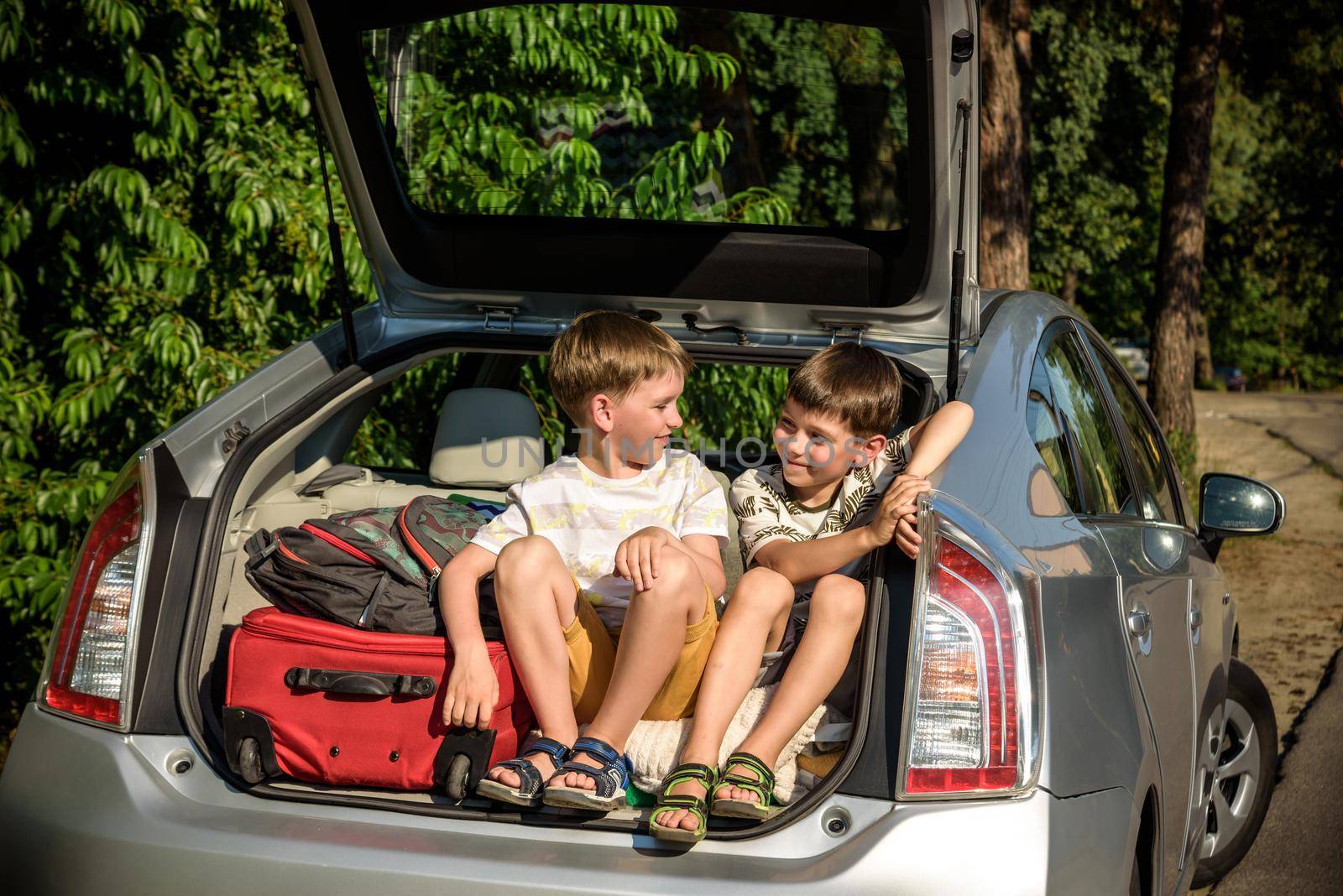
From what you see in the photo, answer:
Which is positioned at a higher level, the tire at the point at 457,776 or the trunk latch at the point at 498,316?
the trunk latch at the point at 498,316

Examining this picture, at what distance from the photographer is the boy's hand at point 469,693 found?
2135mm

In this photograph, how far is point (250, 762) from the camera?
6.89 feet

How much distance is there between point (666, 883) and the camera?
178 cm

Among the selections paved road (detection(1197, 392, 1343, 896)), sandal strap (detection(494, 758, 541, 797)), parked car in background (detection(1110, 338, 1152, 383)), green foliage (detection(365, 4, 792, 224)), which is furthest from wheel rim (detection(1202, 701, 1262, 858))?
parked car in background (detection(1110, 338, 1152, 383))

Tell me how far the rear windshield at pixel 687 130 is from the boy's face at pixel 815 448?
65cm

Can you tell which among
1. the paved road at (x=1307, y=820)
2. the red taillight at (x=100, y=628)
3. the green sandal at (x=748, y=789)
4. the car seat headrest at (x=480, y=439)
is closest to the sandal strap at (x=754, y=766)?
the green sandal at (x=748, y=789)

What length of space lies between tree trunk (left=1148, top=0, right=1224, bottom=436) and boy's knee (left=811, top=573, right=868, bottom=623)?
29.2ft

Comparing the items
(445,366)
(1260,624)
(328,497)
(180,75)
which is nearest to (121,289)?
(180,75)

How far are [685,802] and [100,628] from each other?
45.0 inches

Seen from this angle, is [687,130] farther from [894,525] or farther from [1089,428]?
[894,525]

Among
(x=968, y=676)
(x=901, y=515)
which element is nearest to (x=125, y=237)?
(x=901, y=515)

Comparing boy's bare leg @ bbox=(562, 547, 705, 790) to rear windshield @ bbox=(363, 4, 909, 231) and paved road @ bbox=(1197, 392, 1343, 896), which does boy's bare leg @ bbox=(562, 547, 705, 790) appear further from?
paved road @ bbox=(1197, 392, 1343, 896)

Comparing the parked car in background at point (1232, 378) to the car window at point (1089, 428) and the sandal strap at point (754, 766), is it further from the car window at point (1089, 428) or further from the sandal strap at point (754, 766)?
the sandal strap at point (754, 766)

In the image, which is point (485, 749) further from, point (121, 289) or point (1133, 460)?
point (121, 289)
